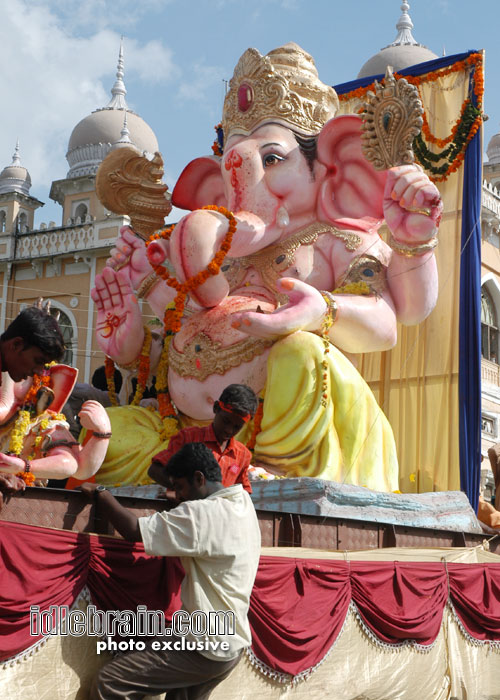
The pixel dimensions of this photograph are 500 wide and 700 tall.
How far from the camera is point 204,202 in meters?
7.24

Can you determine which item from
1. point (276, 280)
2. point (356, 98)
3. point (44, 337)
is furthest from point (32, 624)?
point (356, 98)

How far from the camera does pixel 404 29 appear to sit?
1934cm

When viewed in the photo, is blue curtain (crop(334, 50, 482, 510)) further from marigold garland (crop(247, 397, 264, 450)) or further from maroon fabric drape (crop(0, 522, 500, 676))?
marigold garland (crop(247, 397, 264, 450))

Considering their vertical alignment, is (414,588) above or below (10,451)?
below

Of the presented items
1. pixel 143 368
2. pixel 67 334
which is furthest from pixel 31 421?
pixel 67 334

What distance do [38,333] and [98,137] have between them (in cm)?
1745

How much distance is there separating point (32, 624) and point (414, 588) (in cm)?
221

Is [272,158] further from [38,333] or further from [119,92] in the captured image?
[119,92]

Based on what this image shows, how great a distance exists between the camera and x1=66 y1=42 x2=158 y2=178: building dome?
1989 cm

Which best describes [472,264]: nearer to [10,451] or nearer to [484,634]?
[484,634]

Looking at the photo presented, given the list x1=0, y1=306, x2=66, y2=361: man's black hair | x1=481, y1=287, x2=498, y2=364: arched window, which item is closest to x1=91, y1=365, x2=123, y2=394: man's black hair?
x1=0, y1=306, x2=66, y2=361: man's black hair

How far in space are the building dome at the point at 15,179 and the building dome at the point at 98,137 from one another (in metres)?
1.08

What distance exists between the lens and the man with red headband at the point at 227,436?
4.05 meters

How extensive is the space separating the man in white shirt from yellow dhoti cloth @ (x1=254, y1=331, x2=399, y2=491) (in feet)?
8.38
